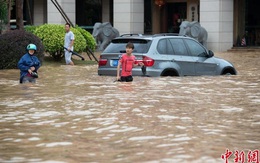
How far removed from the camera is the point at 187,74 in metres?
17.9

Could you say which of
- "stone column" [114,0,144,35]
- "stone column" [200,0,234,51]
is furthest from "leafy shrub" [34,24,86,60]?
"stone column" [114,0,144,35]

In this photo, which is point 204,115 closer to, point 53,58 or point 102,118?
point 102,118

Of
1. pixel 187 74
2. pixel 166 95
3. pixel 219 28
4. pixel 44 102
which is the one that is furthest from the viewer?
pixel 219 28

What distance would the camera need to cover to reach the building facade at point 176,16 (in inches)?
1471

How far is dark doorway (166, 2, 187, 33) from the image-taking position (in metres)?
42.9

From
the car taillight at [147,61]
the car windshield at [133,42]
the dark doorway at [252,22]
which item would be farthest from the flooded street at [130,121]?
the dark doorway at [252,22]

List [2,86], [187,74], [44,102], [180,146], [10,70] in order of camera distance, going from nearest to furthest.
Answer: [180,146] → [44,102] → [2,86] → [187,74] → [10,70]

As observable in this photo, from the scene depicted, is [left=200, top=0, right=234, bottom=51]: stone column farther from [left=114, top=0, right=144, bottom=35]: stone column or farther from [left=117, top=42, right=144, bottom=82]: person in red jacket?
[left=117, top=42, right=144, bottom=82]: person in red jacket

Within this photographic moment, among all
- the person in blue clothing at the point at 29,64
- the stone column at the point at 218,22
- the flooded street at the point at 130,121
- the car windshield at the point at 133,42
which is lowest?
the flooded street at the point at 130,121

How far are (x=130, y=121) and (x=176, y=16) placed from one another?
33472mm

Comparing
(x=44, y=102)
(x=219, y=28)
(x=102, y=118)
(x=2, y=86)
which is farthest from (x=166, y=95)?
(x=219, y=28)

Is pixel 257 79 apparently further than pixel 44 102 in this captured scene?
Yes

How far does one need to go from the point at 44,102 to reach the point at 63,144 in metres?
4.54

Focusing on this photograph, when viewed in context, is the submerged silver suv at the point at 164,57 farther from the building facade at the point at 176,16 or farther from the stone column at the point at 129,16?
the stone column at the point at 129,16
